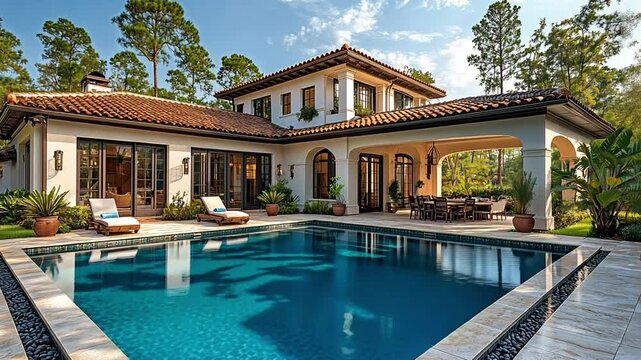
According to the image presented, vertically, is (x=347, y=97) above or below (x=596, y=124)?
above

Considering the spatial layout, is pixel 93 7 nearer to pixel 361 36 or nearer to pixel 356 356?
pixel 361 36

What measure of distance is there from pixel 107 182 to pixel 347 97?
10.7 metres

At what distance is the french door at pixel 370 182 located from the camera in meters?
17.3

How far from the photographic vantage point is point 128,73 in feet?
92.8

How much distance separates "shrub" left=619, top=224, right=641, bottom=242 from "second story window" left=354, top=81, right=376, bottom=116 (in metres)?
11.2

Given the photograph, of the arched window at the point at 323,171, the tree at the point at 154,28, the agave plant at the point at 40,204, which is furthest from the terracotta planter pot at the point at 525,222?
the tree at the point at 154,28

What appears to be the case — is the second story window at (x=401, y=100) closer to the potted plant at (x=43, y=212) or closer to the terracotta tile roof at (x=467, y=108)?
the terracotta tile roof at (x=467, y=108)

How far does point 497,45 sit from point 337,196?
2041cm

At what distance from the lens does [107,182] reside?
1266 cm

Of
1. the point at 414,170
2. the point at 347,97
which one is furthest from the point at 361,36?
the point at 414,170

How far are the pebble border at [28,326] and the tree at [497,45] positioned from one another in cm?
3021

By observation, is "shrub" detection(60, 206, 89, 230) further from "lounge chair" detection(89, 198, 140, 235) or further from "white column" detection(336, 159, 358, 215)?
"white column" detection(336, 159, 358, 215)

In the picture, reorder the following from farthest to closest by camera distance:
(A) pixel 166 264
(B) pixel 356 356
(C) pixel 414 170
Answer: (C) pixel 414 170 → (A) pixel 166 264 → (B) pixel 356 356

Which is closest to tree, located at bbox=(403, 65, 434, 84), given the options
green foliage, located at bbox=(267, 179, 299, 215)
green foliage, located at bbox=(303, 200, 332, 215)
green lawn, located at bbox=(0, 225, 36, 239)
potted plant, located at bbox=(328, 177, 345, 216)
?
potted plant, located at bbox=(328, 177, 345, 216)
